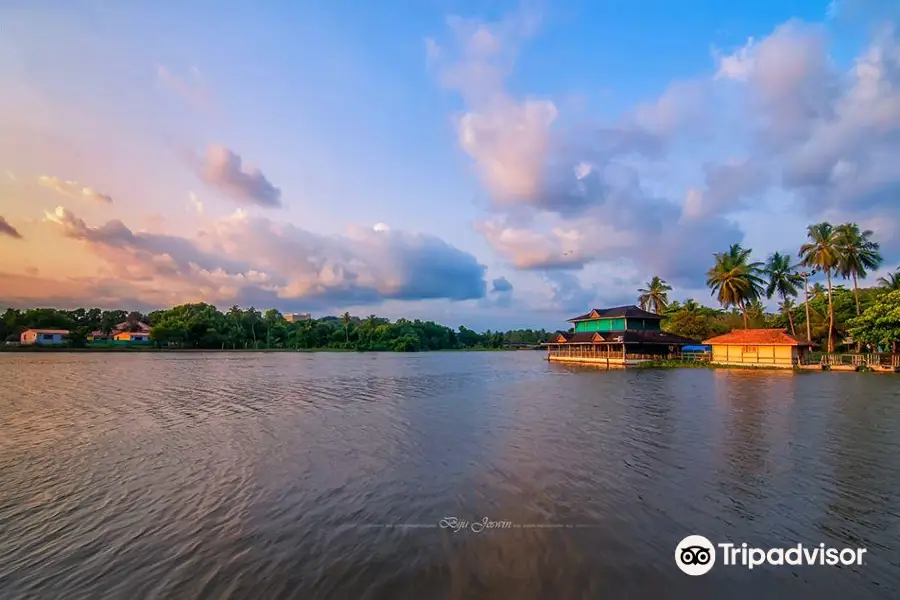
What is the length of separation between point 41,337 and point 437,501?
98522mm

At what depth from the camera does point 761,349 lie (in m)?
40.0

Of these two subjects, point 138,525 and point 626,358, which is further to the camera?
point 626,358

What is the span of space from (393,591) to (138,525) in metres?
5.00

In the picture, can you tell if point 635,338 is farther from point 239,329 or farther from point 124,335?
point 124,335

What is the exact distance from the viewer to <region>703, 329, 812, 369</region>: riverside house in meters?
38.1

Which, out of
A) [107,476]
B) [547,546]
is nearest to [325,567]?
[547,546]

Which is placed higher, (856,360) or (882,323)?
(882,323)

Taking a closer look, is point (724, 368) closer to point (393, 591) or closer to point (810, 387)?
point (810, 387)

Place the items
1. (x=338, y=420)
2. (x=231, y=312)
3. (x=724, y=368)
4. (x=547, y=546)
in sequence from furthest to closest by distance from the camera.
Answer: (x=231, y=312), (x=724, y=368), (x=338, y=420), (x=547, y=546)

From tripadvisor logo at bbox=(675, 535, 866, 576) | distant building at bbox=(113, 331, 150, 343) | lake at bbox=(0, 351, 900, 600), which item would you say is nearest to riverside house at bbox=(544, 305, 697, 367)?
lake at bbox=(0, 351, 900, 600)

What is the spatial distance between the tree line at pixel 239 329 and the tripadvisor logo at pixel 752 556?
9607cm

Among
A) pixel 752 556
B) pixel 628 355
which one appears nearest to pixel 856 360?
pixel 628 355

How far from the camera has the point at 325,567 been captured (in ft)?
20.1

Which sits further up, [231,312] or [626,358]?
[231,312]
